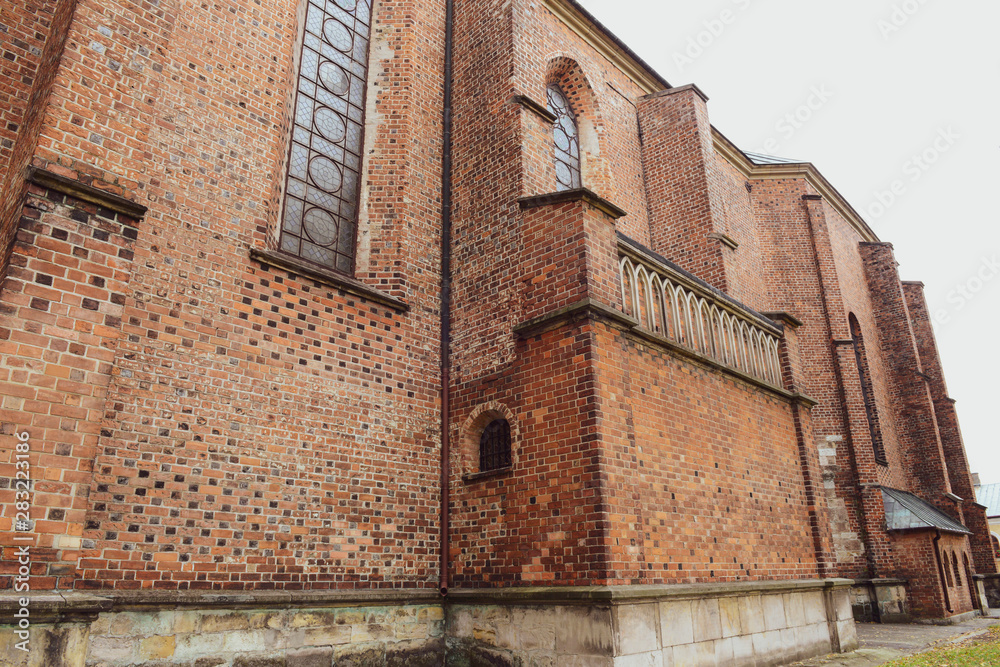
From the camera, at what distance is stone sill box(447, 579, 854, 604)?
5.74 meters

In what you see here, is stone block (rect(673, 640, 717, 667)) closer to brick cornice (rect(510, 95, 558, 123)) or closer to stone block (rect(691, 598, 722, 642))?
stone block (rect(691, 598, 722, 642))

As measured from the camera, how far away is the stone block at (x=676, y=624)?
6.18 meters

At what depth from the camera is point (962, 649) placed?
30.8ft

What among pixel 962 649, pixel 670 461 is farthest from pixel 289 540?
pixel 962 649

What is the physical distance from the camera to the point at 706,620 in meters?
6.82

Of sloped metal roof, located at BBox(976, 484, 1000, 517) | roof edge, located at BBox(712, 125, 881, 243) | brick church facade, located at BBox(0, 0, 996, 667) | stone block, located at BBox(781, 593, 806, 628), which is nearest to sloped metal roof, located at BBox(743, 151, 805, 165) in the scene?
roof edge, located at BBox(712, 125, 881, 243)

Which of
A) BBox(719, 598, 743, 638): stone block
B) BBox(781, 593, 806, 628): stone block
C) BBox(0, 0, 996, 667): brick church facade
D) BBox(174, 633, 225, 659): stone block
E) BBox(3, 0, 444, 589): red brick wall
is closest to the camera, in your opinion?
BBox(0, 0, 996, 667): brick church facade

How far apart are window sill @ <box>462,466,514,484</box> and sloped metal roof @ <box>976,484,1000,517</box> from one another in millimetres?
43570

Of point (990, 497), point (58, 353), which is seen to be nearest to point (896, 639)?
point (58, 353)

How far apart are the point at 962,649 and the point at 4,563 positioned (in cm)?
1189

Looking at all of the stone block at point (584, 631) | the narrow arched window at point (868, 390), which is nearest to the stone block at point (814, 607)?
the stone block at point (584, 631)

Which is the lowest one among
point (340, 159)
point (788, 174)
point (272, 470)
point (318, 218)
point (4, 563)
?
point (4, 563)

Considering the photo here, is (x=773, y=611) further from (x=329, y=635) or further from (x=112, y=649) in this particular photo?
(x=112, y=649)

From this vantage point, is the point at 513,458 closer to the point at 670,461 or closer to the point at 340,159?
the point at 670,461
